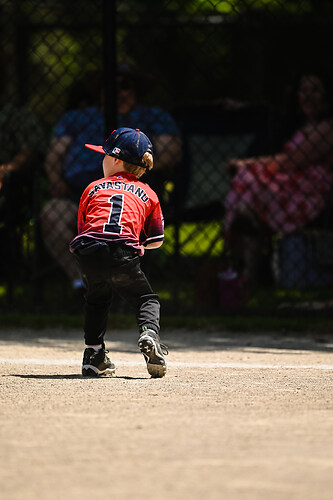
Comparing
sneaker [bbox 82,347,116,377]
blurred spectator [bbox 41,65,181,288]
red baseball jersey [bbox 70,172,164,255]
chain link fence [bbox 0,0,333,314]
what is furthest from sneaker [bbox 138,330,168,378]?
blurred spectator [bbox 41,65,181,288]

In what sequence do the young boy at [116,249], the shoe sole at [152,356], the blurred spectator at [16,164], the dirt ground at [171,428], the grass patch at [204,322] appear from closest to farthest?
the dirt ground at [171,428] < the shoe sole at [152,356] < the young boy at [116,249] < the grass patch at [204,322] < the blurred spectator at [16,164]

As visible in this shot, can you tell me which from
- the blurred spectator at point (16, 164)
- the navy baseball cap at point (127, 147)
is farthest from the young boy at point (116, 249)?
the blurred spectator at point (16, 164)

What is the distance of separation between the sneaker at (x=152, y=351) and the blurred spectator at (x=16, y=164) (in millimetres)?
3050

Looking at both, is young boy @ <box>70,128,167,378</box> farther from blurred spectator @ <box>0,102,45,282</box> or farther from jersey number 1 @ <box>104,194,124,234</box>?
blurred spectator @ <box>0,102,45,282</box>

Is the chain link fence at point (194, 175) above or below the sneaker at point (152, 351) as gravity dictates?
above

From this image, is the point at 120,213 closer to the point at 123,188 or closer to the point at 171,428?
the point at 123,188

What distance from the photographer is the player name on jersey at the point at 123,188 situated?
494 cm

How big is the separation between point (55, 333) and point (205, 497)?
415cm

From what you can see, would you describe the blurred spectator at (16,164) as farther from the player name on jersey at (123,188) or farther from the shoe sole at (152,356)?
the shoe sole at (152,356)

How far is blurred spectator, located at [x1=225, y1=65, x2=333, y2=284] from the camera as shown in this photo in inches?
299

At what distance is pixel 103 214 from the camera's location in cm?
485

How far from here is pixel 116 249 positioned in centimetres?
482

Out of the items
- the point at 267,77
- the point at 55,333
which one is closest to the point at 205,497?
the point at 55,333

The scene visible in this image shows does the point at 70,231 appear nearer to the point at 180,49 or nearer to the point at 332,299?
the point at 332,299
